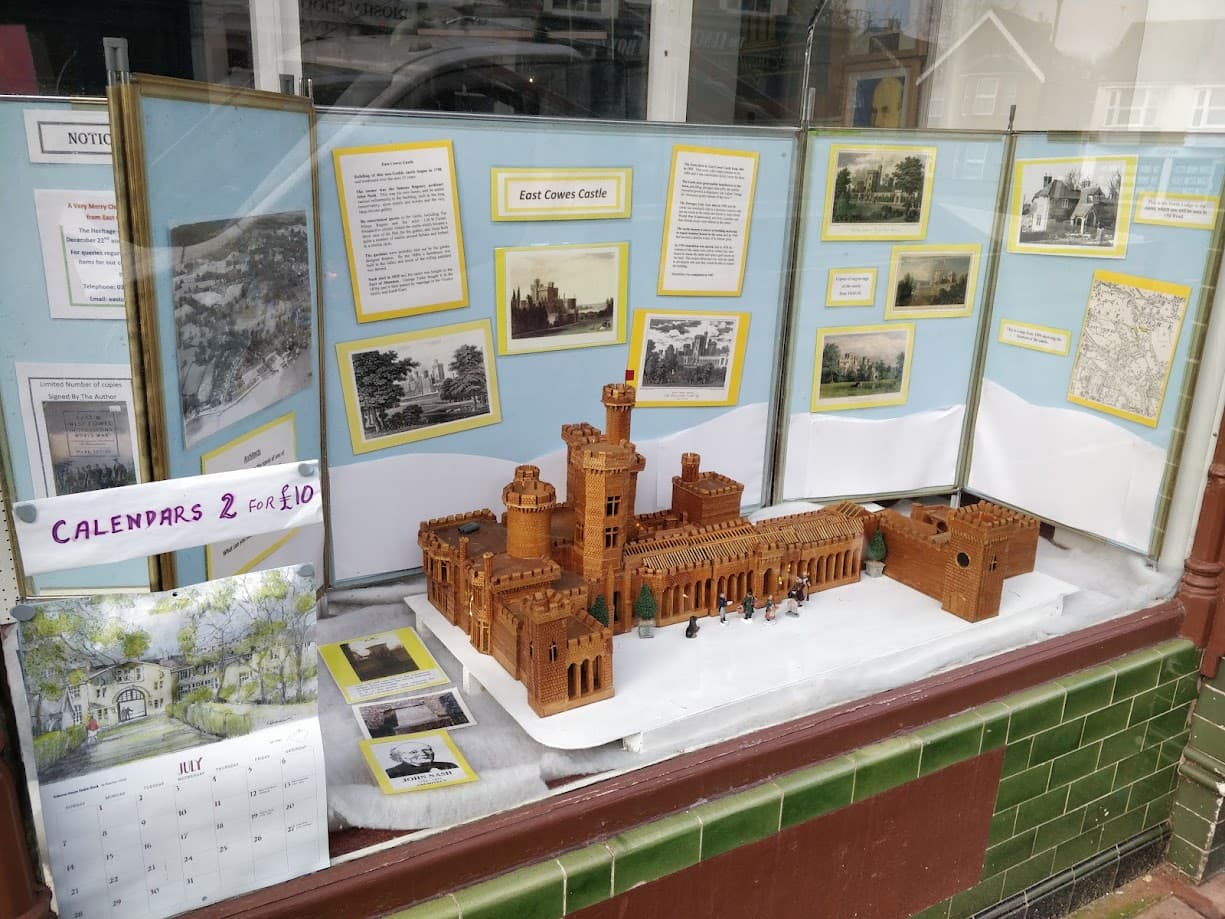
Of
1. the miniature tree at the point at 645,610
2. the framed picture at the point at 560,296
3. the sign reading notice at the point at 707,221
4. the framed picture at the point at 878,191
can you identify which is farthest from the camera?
the framed picture at the point at 878,191

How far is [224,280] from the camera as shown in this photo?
1985mm

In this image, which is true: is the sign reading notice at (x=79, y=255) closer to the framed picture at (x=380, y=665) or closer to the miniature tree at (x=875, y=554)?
the framed picture at (x=380, y=665)

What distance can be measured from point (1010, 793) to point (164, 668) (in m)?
2.39

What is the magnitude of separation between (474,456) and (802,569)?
3.35 feet

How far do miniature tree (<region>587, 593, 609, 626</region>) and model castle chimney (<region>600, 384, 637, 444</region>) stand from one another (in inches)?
16.7

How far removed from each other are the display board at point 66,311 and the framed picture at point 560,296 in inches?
41.9

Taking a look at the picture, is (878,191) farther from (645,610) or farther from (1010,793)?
(1010,793)

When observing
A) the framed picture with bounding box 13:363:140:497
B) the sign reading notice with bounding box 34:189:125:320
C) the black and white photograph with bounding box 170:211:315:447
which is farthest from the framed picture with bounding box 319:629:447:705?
the sign reading notice with bounding box 34:189:125:320

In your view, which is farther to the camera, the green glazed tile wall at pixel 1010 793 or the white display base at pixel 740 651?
the white display base at pixel 740 651

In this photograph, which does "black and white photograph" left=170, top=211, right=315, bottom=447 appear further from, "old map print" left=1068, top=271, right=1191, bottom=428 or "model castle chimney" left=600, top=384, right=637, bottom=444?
"old map print" left=1068, top=271, right=1191, bottom=428

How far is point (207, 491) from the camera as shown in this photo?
174 cm

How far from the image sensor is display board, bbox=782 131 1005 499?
10.6 ft

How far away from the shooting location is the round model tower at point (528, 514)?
2.48 metres

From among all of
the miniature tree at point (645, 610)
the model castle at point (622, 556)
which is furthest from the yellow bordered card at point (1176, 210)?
the miniature tree at point (645, 610)
